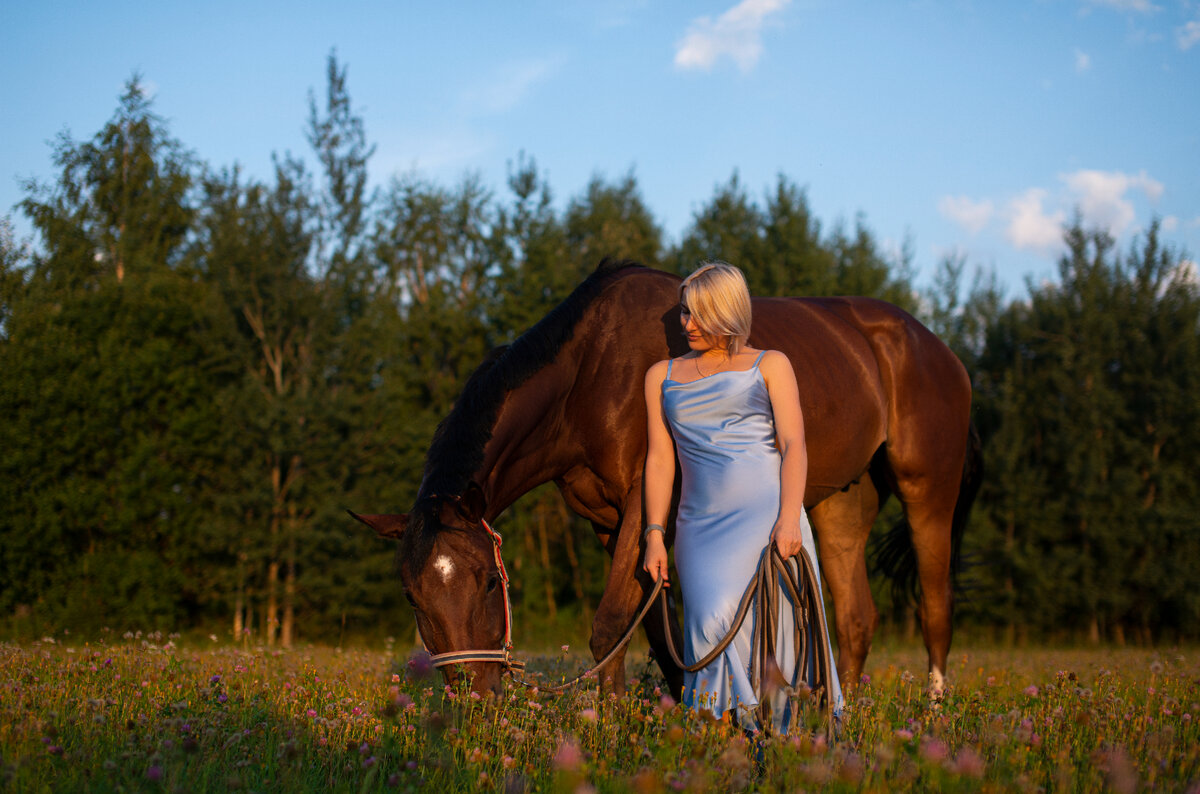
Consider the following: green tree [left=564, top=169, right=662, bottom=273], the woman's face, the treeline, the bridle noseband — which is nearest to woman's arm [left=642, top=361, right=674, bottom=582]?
the woman's face

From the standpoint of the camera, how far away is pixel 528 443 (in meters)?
4.78

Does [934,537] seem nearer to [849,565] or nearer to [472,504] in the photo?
[849,565]

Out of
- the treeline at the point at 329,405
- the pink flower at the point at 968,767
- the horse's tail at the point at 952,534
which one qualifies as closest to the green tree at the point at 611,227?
the treeline at the point at 329,405

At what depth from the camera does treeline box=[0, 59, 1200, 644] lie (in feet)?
51.1

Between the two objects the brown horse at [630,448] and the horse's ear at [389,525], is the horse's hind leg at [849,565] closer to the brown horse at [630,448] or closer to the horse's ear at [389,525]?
the brown horse at [630,448]

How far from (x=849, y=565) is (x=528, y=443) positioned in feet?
9.41

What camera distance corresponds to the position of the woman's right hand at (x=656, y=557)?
3791 millimetres

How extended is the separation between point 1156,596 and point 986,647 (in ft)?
13.8

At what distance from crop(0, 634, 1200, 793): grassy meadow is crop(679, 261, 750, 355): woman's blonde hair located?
1576 millimetres

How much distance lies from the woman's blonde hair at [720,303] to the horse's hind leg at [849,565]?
2940 millimetres

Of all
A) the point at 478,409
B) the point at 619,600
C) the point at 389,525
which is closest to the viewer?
the point at 619,600

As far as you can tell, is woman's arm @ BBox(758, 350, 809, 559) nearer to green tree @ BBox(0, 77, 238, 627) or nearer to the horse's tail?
the horse's tail

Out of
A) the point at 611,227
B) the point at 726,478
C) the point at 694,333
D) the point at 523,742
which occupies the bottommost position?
the point at 523,742

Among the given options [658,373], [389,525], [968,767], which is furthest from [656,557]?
[968,767]
